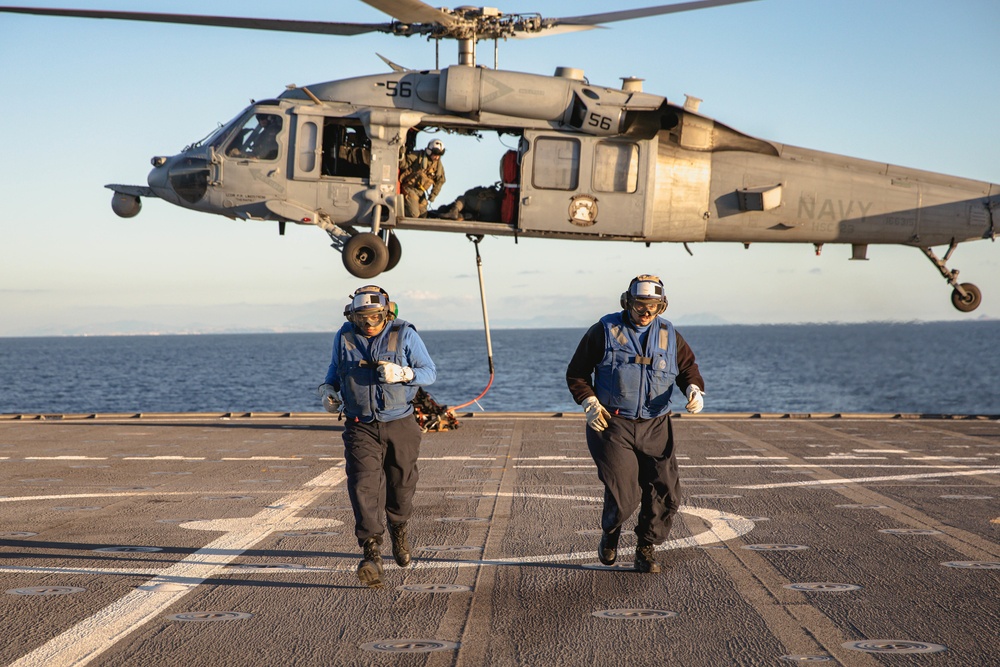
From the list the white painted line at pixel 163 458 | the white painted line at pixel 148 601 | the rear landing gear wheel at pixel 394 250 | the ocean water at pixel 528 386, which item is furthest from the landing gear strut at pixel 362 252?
the ocean water at pixel 528 386

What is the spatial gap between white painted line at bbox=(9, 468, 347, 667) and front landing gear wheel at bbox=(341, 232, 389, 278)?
339 inches

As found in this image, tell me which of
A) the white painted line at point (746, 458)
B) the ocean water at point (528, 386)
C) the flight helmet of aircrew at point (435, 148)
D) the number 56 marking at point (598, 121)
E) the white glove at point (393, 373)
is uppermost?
the number 56 marking at point (598, 121)

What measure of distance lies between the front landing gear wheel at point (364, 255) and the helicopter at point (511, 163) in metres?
0.02

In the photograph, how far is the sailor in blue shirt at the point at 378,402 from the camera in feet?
25.5

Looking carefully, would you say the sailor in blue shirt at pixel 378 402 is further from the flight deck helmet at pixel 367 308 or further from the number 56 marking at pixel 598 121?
the number 56 marking at pixel 598 121

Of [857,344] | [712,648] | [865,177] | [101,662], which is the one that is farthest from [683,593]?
[857,344]

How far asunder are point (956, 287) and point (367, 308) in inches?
658

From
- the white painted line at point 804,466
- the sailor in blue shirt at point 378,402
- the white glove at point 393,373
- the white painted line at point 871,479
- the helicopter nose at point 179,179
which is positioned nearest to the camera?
the white glove at point 393,373

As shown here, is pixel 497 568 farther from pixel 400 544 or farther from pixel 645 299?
pixel 645 299

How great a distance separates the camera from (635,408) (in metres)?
8.03

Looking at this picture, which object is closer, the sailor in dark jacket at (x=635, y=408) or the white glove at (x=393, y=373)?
the white glove at (x=393, y=373)

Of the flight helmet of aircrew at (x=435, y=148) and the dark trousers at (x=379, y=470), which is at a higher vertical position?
the flight helmet of aircrew at (x=435, y=148)

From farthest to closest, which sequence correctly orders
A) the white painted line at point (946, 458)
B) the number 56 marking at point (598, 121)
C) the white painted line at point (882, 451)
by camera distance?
1. the number 56 marking at point (598, 121)
2. the white painted line at point (882, 451)
3. the white painted line at point (946, 458)

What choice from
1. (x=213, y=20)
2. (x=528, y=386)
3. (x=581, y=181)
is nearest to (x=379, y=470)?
(x=213, y=20)
